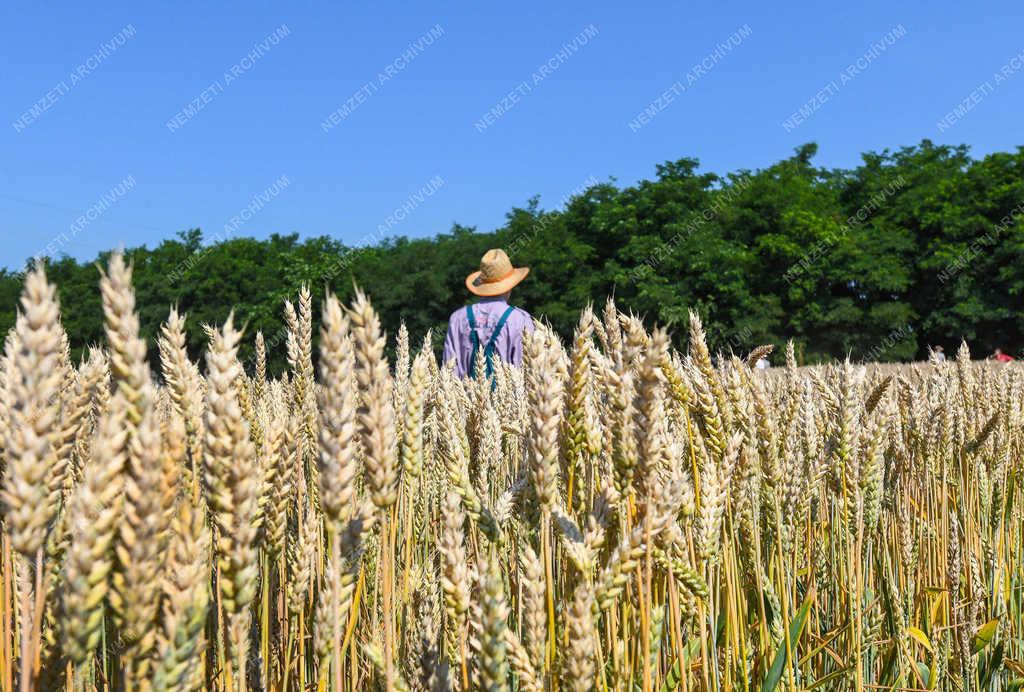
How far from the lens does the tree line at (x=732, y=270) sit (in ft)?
81.1

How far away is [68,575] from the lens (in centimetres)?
63

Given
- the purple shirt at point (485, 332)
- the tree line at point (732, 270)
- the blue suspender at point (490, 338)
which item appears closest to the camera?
the blue suspender at point (490, 338)

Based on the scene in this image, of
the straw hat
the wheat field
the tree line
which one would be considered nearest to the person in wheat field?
the straw hat

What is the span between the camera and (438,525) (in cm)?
273

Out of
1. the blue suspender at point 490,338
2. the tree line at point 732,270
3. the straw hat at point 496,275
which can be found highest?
the tree line at point 732,270

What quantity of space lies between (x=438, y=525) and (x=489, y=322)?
3.09 m

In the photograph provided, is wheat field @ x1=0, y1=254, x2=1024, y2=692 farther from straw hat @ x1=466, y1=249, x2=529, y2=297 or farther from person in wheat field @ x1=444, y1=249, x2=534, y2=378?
straw hat @ x1=466, y1=249, x2=529, y2=297

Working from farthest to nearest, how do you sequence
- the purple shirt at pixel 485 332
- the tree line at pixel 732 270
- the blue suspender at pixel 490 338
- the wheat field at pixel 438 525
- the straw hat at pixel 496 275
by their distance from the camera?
the tree line at pixel 732 270
the straw hat at pixel 496 275
the purple shirt at pixel 485 332
the blue suspender at pixel 490 338
the wheat field at pixel 438 525

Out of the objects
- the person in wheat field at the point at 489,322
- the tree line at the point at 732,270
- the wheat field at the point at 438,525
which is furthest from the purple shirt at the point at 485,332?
the tree line at the point at 732,270

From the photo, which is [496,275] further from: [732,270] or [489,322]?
[732,270]

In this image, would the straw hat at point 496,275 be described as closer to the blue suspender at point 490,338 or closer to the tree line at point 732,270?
the blue suspender at point 490,338

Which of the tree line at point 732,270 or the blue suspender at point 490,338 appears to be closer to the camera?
the blue suspender at point 490,338

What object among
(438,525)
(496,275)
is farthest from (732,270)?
(438,525)

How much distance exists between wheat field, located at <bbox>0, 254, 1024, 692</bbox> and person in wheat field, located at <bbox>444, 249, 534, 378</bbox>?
2562 millimetres
